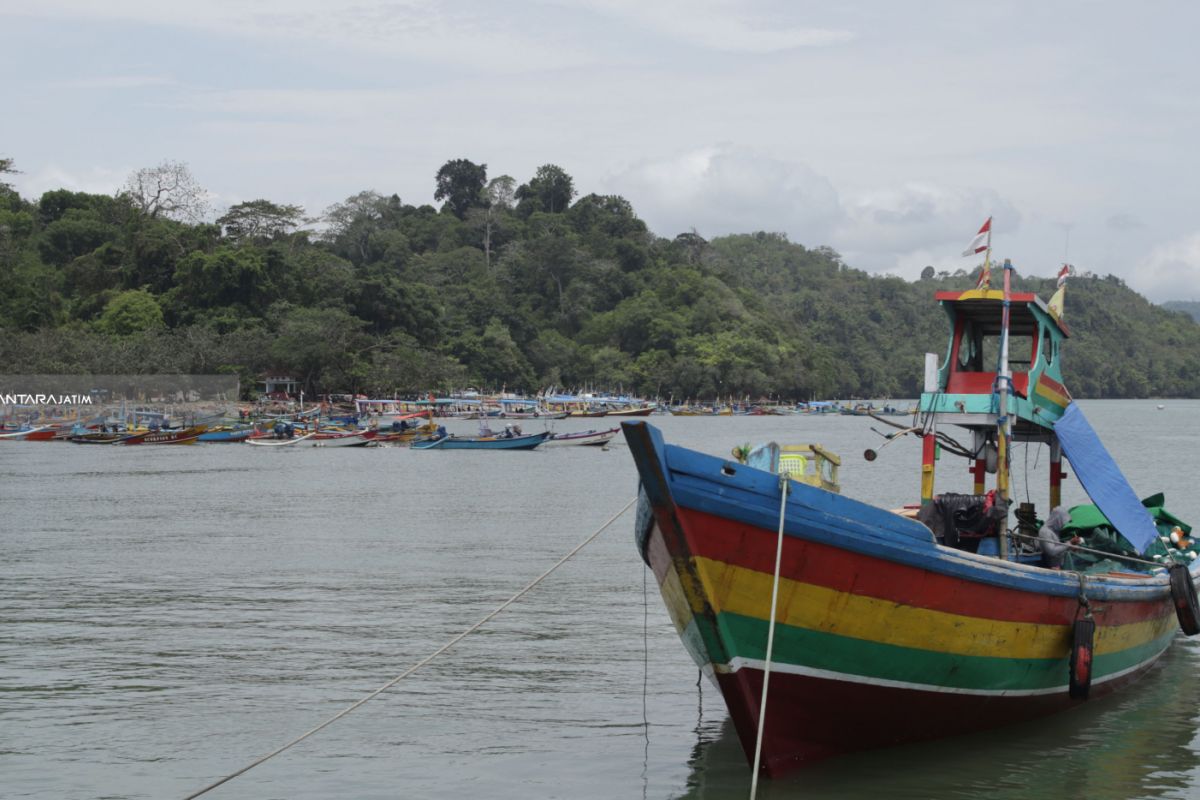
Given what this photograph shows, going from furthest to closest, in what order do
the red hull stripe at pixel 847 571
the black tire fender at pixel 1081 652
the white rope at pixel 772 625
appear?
the black tire fender at pixel 1081 652, the red hull stripe at pixel 847 571, the white rope at pixel 772 625

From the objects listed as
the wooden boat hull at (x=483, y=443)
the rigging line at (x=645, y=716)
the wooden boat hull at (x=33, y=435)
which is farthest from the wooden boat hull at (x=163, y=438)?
the rigging line at (x=645, y=716)

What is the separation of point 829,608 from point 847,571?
34cm

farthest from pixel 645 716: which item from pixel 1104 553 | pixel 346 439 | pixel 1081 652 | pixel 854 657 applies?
pixel 346 439

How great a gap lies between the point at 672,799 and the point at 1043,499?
113 ft

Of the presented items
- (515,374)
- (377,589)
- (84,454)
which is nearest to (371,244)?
(515,374)

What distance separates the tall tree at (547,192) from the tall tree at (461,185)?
7.89m

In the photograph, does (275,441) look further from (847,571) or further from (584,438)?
(847,571)

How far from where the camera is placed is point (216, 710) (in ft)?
44.1

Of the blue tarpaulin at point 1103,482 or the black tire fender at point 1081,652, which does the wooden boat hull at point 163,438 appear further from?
the black tire fender at point 1081,652

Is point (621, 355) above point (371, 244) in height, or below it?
below

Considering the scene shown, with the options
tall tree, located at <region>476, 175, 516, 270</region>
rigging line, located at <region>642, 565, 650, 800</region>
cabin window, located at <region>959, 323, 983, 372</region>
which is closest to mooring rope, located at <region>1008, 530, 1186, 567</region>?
cabin window, located at <region>959, 323, 983, 372</region>

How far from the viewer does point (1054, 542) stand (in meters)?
14.0

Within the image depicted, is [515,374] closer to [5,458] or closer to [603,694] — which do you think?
[5,458]

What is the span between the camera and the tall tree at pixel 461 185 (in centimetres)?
18950
